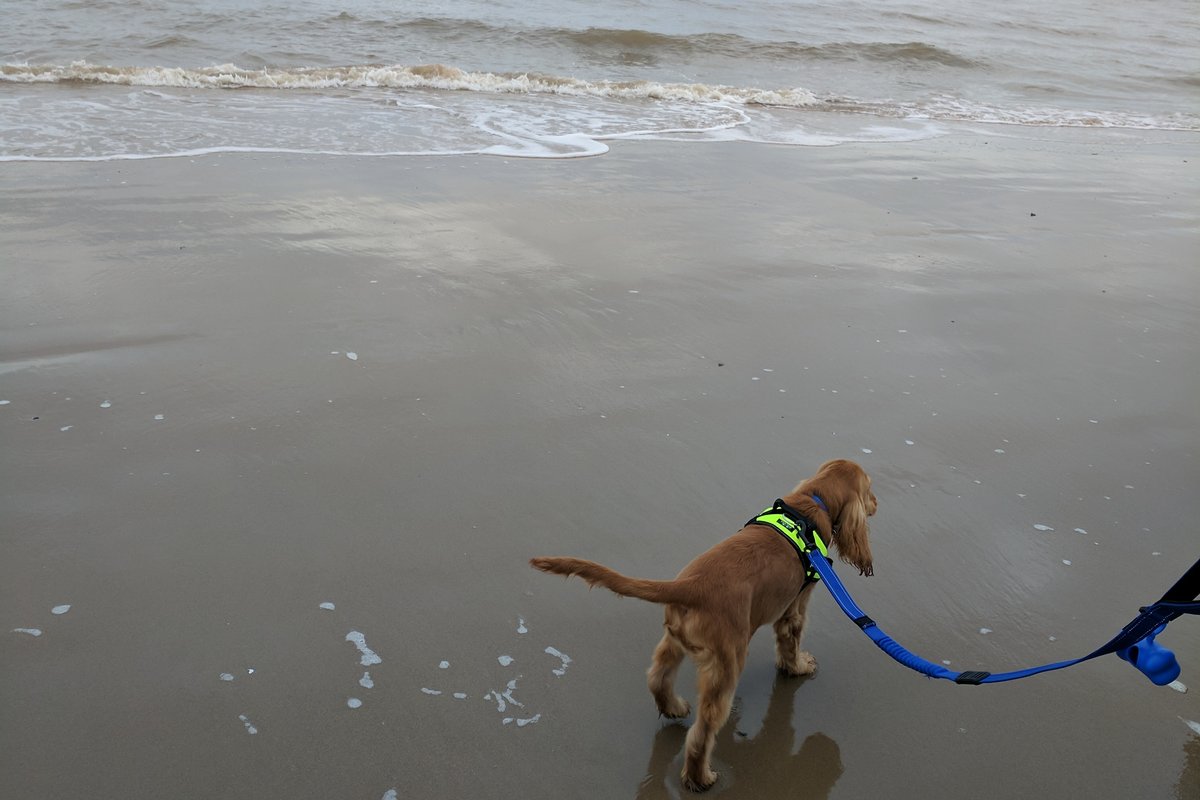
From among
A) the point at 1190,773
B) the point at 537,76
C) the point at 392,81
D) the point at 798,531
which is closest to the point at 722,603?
the point at 798,531

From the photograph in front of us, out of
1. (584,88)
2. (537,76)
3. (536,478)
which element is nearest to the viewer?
(536,478)

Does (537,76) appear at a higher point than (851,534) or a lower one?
higher

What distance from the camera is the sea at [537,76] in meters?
9.75

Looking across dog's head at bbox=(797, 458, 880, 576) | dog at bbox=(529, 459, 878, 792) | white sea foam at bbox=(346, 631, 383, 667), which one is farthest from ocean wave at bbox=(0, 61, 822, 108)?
dog at bbox=(529, 459, 878, 792)

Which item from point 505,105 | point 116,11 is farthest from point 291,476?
point 116,11

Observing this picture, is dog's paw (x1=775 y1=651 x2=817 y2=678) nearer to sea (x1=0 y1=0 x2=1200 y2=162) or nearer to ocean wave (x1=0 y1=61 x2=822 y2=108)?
sea (x1=0 y1=0 x2=1200 y2=162)

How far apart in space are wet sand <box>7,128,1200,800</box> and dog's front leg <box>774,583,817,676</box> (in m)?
0.06

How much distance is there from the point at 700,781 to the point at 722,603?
48 centimetres

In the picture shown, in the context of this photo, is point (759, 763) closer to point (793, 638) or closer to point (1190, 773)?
point (793, 638)

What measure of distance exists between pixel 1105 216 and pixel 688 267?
4.21 m

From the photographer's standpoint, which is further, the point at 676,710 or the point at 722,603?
the point at 676,710

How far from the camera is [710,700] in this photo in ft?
7.91

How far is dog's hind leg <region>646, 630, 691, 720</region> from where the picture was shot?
2555 millimetres

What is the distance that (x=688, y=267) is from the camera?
6129 mm
